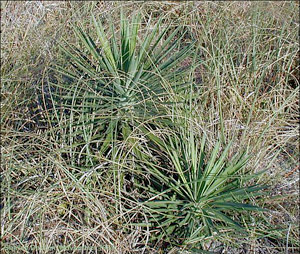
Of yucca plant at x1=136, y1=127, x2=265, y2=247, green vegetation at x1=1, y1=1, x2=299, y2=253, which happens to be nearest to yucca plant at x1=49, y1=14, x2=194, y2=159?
green vegetation at x1=1, y1=1, x2=299, y2=253

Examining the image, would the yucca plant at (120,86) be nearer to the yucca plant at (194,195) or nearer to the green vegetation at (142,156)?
the green vegetation at (142,156)

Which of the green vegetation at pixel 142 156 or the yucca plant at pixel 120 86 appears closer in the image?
the green vegetation at pixel 142 156

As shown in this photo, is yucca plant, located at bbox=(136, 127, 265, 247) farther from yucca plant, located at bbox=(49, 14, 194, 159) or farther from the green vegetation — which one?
yucca plant, located at bbox=(49, 14, 194, 159)

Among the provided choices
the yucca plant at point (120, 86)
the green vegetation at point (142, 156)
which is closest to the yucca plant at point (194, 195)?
the green vegetation at point (142, 156)

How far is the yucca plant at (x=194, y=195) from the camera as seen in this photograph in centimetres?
203

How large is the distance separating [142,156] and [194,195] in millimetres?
362

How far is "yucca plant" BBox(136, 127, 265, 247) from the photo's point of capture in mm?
2033

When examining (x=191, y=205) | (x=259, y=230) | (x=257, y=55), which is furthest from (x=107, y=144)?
(x=257, y=55)

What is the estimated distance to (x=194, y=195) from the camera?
6.84 ft

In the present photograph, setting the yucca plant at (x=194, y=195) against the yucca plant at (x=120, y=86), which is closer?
the yucca plant at (x=194, y=195)

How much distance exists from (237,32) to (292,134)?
909mm

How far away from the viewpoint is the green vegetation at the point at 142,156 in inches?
81.9

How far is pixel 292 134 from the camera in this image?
8.73 ft

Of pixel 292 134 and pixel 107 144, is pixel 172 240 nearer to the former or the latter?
pixel 107 144
